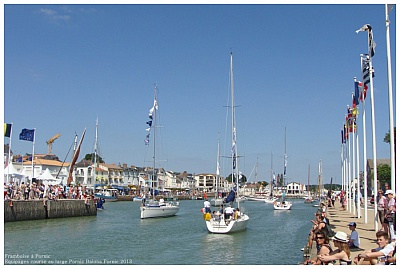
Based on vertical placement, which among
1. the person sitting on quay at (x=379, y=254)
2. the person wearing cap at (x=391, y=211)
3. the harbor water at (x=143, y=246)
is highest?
the person wearing cap at (x=391, y=211)

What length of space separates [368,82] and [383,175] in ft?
291

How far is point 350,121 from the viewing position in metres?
35.0

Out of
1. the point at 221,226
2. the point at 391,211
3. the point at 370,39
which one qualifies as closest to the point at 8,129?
the point at 221,226

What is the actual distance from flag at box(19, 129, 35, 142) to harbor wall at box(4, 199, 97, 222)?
6.81 meters

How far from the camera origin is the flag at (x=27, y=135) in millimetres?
48562

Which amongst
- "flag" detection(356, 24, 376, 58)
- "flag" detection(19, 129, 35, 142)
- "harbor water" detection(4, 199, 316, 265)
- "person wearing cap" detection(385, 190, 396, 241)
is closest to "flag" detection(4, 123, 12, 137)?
"flag" detection(19, 129, 35, 142)

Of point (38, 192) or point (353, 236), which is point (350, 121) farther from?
point (38, 192)

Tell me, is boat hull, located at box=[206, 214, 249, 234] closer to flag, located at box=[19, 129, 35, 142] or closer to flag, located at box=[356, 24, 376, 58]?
flag, located at box=[356, 24, 376, 58]

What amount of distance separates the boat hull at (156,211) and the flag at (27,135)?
13440mm

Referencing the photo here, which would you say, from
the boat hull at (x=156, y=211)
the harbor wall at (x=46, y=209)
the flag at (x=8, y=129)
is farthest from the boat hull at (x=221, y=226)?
the flag at (x=8, y=129)

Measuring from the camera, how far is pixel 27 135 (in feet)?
160

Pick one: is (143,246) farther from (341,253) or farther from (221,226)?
(341,253)

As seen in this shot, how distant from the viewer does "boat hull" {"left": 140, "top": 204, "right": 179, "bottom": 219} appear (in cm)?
4981

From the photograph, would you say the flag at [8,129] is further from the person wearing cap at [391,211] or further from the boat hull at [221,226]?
the person wearing cap at [391,211]
